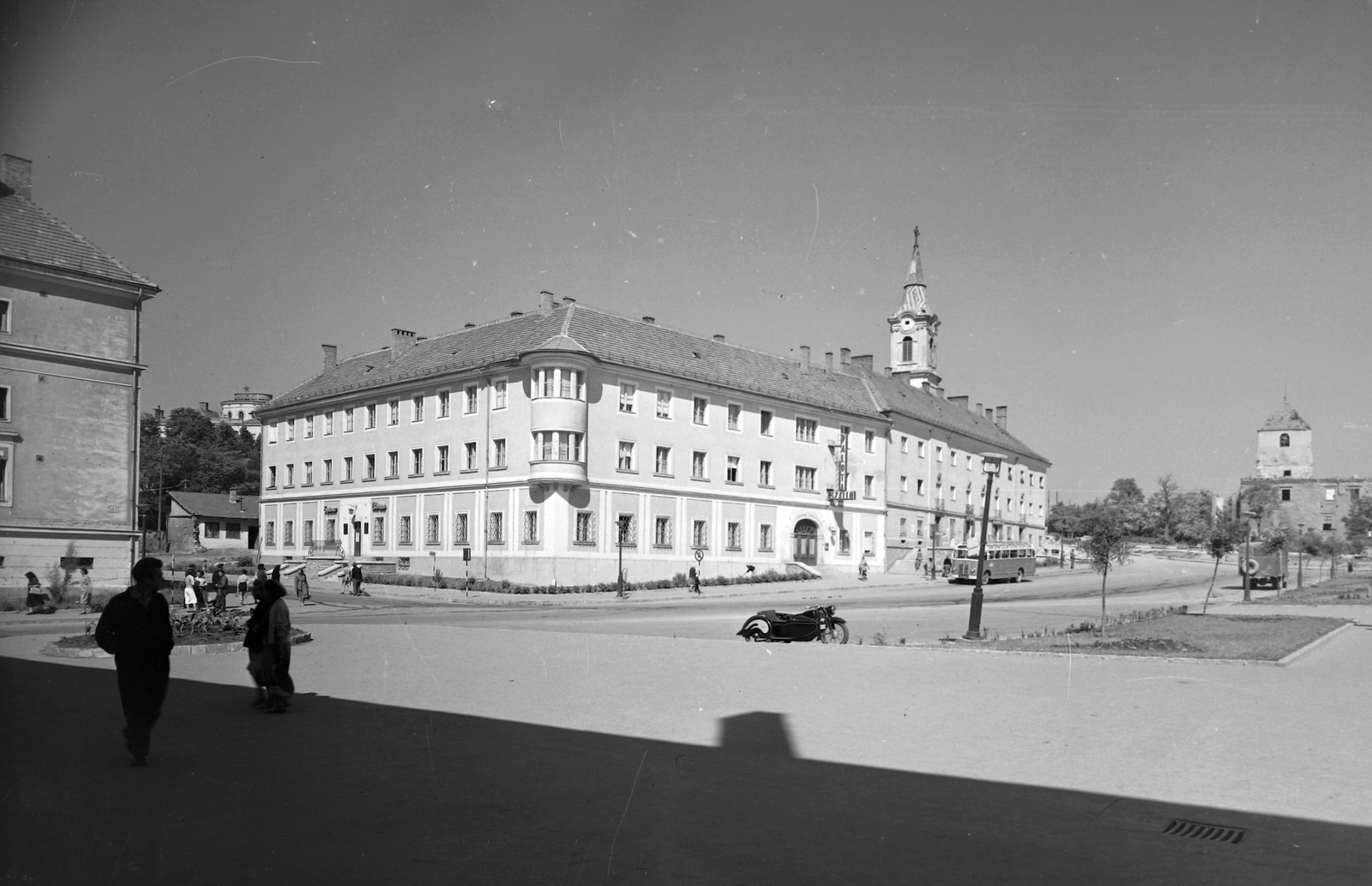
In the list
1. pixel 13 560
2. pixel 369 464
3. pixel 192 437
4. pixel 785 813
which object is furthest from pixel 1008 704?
pixel 192 437

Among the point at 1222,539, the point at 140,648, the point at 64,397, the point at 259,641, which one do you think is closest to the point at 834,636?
the point at 259,641

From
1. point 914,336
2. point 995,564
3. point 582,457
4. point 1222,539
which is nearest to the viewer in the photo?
point 1222,539

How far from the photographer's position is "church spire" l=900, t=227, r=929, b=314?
106m

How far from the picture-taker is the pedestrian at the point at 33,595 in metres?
27.5

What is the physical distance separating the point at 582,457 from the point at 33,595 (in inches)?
965

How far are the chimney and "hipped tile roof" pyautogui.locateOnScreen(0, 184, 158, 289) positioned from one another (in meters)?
0.24

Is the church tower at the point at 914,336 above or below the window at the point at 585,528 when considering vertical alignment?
above

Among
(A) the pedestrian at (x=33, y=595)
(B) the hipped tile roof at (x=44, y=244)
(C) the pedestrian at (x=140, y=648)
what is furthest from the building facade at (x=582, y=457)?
(C) the pedestrian at (x=140, y=648)

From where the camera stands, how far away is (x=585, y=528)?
159ft

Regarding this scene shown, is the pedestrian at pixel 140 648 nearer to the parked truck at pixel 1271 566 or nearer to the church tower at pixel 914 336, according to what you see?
the parked truck at pixel 1271 566

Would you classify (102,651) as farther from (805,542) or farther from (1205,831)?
(805,542)

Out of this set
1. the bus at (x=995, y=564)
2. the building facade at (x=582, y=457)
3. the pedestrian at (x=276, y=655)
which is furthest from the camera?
the bus at (x=995, y=564)

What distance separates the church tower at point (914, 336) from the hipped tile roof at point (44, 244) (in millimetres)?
81510

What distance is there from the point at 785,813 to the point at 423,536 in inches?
1876
